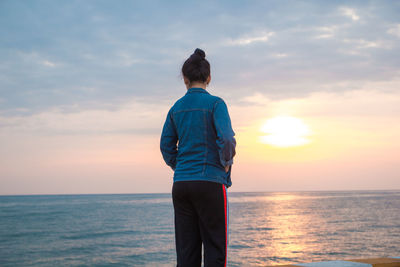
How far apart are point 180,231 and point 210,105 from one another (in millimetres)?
924

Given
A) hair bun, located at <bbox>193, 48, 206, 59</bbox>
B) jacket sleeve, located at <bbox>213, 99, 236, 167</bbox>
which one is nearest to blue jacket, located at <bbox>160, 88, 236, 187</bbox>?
jacket sleeve, located at <bbox>213, 99, 236, 167</bbox>

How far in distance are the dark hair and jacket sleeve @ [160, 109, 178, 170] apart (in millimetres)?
313

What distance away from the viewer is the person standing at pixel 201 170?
2.47m

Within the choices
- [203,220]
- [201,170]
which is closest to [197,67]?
[201,170]

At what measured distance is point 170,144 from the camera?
2791 mm

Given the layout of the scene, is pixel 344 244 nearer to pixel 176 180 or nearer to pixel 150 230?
pixel 150 230

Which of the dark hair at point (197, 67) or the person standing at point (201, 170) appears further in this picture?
the dark hair at point (197, 67)

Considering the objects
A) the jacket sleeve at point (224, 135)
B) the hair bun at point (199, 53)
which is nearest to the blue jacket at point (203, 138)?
the jacket sleeve at point (224, 135)

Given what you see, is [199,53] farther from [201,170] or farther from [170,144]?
[201,170]

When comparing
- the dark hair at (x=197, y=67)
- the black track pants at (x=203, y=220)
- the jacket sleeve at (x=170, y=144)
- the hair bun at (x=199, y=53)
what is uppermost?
the hair bun at (x=199, y=53)

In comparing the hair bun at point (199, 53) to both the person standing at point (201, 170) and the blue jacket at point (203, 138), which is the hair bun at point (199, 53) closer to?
the person standing at point (201, 170)

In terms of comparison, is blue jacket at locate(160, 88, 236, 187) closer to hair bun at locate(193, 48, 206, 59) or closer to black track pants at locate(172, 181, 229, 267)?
black track pants at locate(172, 181, 229, 267)

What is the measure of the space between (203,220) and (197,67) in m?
1.09

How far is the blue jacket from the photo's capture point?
2.47 meters
